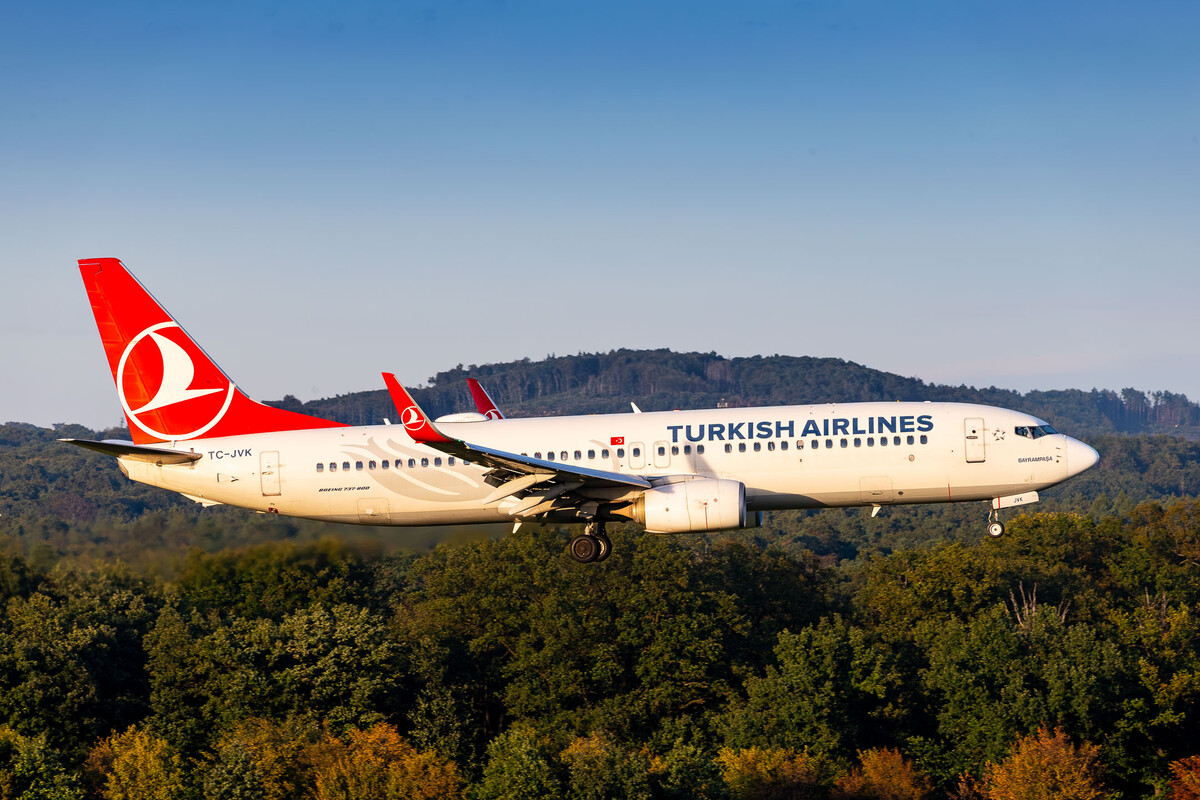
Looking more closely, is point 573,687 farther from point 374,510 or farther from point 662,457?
point 662,457

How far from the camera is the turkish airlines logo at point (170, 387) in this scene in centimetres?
4350

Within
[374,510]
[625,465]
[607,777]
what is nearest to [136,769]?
[607,777]

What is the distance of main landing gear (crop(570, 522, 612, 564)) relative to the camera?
131 feet

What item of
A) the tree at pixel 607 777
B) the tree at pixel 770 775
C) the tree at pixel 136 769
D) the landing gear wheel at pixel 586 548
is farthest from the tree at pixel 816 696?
the landing gear wheel at pixel 586 548

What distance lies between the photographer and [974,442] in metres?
40.2

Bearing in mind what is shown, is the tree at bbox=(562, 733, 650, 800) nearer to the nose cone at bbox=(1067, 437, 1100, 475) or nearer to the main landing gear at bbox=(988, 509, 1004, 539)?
the main landing gear at bbox=(988, 509, 1004, 539)

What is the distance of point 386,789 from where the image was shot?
63.1 metres

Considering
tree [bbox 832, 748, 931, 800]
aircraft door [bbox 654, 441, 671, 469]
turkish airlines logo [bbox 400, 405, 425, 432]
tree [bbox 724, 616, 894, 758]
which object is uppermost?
turkish airlines logo [bbox 400, 405, 425, 432]

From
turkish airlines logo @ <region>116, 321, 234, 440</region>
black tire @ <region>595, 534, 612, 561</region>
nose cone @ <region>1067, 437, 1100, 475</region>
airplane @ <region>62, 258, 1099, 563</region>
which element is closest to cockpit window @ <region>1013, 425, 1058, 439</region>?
airplane @ <region>62, 258, 1099, 563</region>

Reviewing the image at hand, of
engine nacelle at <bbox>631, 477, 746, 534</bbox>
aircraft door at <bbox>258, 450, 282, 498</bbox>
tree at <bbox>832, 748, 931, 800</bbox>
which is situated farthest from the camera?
tree at <bbox>832, 748, 931, 800</bbox>

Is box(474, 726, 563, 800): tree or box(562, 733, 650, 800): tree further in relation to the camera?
box(562, 733, 650, 800): tree

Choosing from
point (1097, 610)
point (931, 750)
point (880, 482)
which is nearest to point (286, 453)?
point (880, 482)

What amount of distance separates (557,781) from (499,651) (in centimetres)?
3296

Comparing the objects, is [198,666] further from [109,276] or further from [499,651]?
[109,276]
